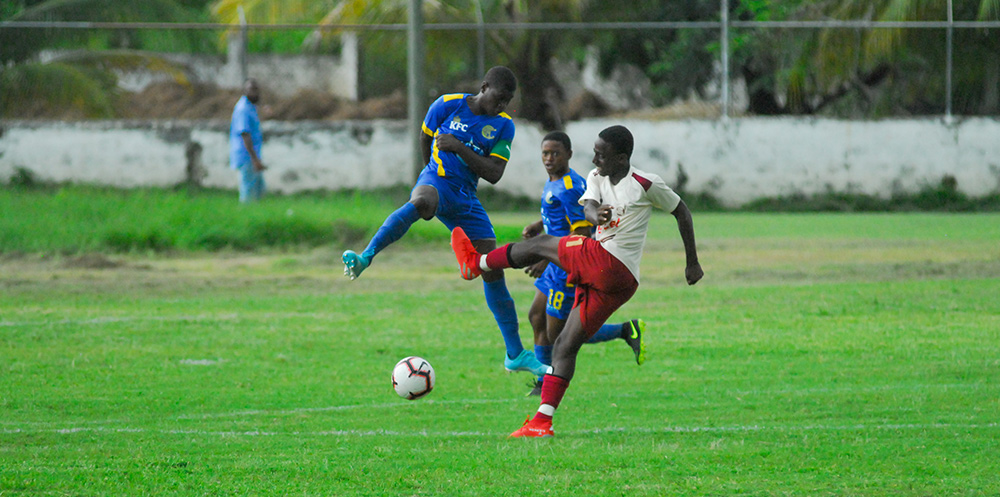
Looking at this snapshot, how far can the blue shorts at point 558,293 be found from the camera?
7.43 meters

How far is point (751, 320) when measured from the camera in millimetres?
9930

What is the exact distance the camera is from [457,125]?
7.18m

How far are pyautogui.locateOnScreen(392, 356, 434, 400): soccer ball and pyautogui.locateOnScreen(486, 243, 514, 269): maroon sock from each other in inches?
28.7

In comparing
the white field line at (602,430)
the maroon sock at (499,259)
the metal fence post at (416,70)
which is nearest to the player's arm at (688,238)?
the white field line at (602,430)

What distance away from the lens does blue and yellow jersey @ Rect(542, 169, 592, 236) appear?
733 cm

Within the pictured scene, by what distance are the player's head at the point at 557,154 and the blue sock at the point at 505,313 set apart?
2.73 ft

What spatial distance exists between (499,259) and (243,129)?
9602mm

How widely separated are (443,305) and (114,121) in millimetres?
11029

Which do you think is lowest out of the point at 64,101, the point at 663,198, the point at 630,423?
the point at 630,423

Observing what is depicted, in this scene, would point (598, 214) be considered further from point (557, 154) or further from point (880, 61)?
point (880, 61)

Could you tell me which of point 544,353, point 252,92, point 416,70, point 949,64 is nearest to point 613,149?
point 544,353

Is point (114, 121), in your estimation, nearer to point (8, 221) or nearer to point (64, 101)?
point (64, 101)

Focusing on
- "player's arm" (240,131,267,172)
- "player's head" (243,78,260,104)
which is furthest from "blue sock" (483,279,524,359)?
"player's head" (243,78,260,104)

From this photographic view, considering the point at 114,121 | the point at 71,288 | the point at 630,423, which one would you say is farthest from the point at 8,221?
the point at 630,423
